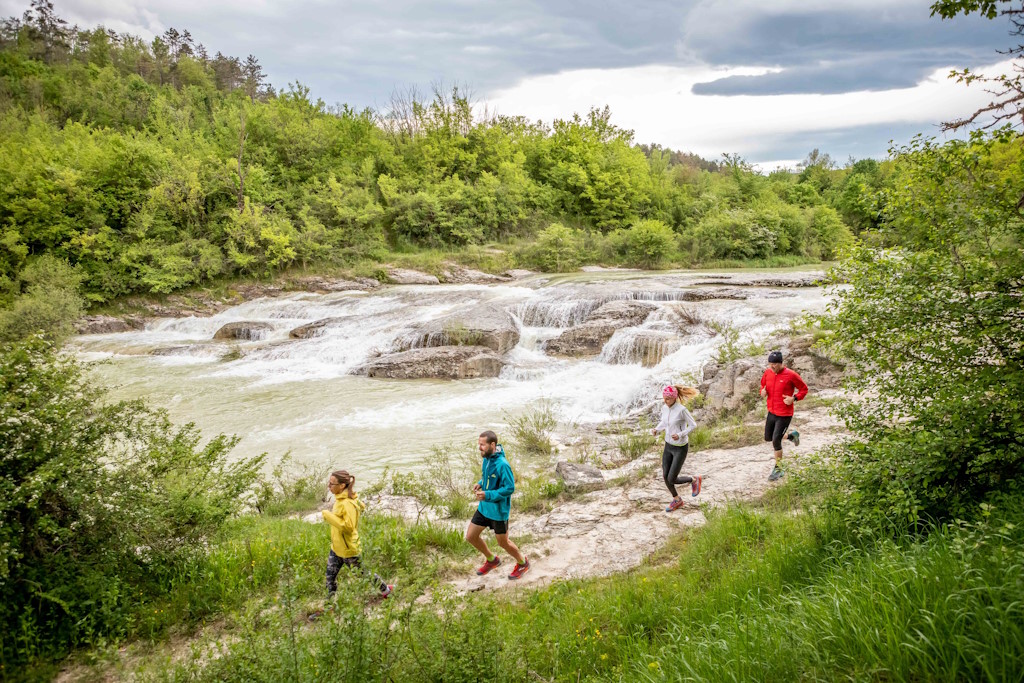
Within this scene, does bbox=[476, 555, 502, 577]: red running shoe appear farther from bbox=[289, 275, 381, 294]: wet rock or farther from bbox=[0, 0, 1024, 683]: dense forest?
bbox=[289, 275, 381, 294]: wet rock

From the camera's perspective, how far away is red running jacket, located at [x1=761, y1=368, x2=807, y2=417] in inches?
269

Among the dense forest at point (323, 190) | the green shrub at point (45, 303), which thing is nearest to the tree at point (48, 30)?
the dense forest at point (323, 190)

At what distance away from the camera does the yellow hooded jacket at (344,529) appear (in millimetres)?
4762

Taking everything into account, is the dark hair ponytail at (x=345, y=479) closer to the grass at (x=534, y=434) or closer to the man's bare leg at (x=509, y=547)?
the man's bare leg at (x=509, y=547)

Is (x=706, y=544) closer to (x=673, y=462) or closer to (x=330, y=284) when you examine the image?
(x=673, y=462)

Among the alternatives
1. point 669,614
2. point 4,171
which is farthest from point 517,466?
point 4,171

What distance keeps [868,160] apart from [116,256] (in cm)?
6737

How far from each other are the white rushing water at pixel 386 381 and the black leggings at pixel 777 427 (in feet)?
17.6

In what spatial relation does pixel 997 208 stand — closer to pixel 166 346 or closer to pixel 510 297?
pixel 510 297

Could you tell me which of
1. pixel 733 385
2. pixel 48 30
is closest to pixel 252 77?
pixel 48 30

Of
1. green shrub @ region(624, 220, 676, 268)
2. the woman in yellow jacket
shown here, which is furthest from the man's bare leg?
green shrub @ region(624, 220, 676, 268)

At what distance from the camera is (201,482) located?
19.2ft

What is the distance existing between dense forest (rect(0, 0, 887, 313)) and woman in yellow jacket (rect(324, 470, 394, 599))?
22308mm

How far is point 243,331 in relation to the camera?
21.1 metres
